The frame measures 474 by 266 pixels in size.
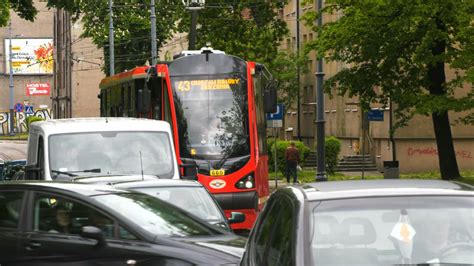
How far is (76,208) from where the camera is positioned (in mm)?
10438

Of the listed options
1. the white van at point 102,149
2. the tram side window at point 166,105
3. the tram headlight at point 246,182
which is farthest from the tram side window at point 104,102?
the white van at point 102,149

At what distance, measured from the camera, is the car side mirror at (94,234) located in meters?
9.85

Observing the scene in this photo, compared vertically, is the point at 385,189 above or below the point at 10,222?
above

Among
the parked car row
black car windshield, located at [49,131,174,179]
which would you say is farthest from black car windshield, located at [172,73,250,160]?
black car windshield, located at [49,131,174,179]

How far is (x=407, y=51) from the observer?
37688mm

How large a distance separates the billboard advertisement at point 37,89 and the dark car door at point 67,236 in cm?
11618

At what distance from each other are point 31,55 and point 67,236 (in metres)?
121

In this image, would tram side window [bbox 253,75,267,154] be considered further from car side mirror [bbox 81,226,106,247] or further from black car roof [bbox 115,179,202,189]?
car side mirror [bbox 81,226,106,247]

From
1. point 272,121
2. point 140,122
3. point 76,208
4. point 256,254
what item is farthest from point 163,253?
point 272,121

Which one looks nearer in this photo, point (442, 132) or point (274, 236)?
point (274, 236)

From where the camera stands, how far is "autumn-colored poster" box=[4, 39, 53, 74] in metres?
128

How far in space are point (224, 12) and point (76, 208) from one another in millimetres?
35541

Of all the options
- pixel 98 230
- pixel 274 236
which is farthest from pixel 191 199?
pixel 274 236

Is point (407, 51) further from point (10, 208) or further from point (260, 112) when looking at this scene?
point (10, 208)
